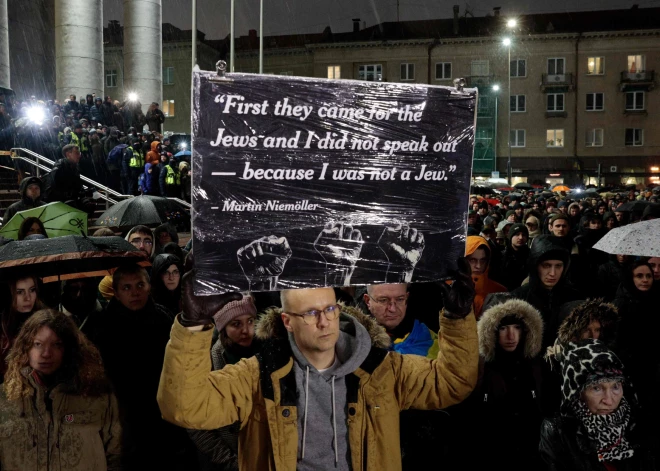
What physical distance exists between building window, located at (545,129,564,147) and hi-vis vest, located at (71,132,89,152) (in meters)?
46.0

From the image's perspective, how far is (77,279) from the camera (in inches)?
239

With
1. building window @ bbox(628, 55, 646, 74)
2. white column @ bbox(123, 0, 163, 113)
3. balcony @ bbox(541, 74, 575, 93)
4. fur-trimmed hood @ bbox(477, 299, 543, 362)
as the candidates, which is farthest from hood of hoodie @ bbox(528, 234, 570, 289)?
building window @ bbox(628, 55, 646, 74)

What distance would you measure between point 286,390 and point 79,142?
16576 millimetres

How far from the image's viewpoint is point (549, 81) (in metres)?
56.6

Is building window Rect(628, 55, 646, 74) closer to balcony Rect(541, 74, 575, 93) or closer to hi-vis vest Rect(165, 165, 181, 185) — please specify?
balcony Rect(541, 74, 575, 93)

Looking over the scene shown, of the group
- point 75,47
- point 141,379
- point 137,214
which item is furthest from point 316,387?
point 75,47

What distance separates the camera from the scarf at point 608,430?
3670 mm

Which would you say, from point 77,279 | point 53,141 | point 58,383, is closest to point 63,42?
point 53,141

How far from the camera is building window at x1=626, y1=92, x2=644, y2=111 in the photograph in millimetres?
55906

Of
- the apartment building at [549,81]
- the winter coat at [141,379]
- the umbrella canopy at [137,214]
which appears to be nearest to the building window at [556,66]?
the apartment building at [549,81]

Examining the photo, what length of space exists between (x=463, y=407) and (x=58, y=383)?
7.93 feet

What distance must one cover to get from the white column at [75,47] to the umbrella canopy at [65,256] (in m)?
25.6

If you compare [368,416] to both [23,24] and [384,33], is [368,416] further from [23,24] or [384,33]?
[384,33]

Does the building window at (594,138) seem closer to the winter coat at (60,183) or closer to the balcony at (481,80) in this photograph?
the balcony at (481,80)
